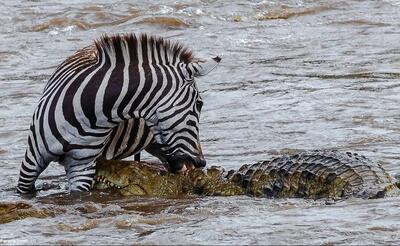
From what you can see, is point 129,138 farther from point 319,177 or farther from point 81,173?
point 319,177

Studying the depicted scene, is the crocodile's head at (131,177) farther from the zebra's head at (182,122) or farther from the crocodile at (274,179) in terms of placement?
the zebra's head at (182,122)

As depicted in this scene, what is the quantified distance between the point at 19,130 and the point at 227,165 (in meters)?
2.90

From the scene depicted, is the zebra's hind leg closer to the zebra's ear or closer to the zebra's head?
the zebra's head

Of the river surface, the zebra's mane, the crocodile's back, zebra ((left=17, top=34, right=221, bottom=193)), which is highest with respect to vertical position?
the zebra's mane

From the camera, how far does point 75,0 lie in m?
22.2

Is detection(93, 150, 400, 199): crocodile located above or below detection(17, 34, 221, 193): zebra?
below

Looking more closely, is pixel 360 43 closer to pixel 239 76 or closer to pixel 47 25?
pixel 239 76

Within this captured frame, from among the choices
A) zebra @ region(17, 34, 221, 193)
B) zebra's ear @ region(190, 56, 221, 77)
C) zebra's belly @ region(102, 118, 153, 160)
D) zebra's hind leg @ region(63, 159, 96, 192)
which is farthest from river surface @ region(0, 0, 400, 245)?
zebra's ear @ region(190, 56, 221, 77)

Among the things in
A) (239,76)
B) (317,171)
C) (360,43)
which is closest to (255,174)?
(317,171)

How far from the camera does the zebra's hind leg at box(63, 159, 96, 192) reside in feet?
30.9

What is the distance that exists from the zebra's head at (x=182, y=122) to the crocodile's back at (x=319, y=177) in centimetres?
52

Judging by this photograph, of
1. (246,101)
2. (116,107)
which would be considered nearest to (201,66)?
(116,107)

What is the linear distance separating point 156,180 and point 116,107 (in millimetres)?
640

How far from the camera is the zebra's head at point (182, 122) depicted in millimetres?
9422
